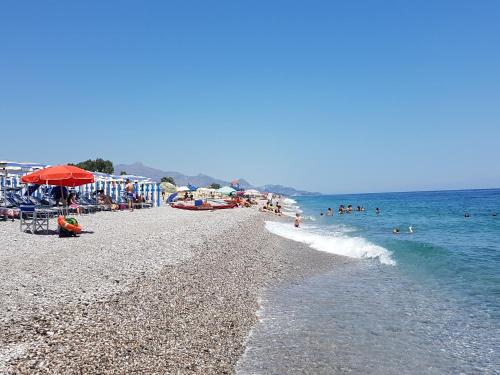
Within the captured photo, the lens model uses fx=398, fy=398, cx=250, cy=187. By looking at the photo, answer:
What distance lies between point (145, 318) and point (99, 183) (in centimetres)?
2351

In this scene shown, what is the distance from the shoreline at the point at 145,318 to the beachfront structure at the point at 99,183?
33.6 feet

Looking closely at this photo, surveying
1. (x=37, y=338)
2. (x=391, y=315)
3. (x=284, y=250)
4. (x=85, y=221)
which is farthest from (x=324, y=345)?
(x=85, y=221)

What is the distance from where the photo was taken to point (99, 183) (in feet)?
91.4

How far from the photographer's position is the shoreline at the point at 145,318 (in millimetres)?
4680

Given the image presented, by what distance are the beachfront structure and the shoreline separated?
33.6ft

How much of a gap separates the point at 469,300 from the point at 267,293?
471 cm

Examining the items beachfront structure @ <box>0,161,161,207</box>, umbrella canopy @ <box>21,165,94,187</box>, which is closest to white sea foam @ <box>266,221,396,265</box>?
umbrella canopy @ <box>21,165,94,187</box>

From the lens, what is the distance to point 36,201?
723 inches

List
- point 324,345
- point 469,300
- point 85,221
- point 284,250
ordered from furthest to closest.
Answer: point 85,221 < point 284,250 < point 469,300 < point 324,345

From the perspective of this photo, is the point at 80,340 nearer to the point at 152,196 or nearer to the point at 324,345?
the point at 324,345

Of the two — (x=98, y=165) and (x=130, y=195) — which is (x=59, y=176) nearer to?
(x=130, y=195)

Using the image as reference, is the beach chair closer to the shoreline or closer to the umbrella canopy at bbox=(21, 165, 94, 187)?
the umbrella canopy at bbox=(21, 165, 94, 187)

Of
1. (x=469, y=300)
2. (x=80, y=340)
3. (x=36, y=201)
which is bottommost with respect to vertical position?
(x=469, y=300)

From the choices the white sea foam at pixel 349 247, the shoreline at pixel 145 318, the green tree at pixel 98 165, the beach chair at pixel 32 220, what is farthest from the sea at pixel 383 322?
the green tree at pixel 98 165
